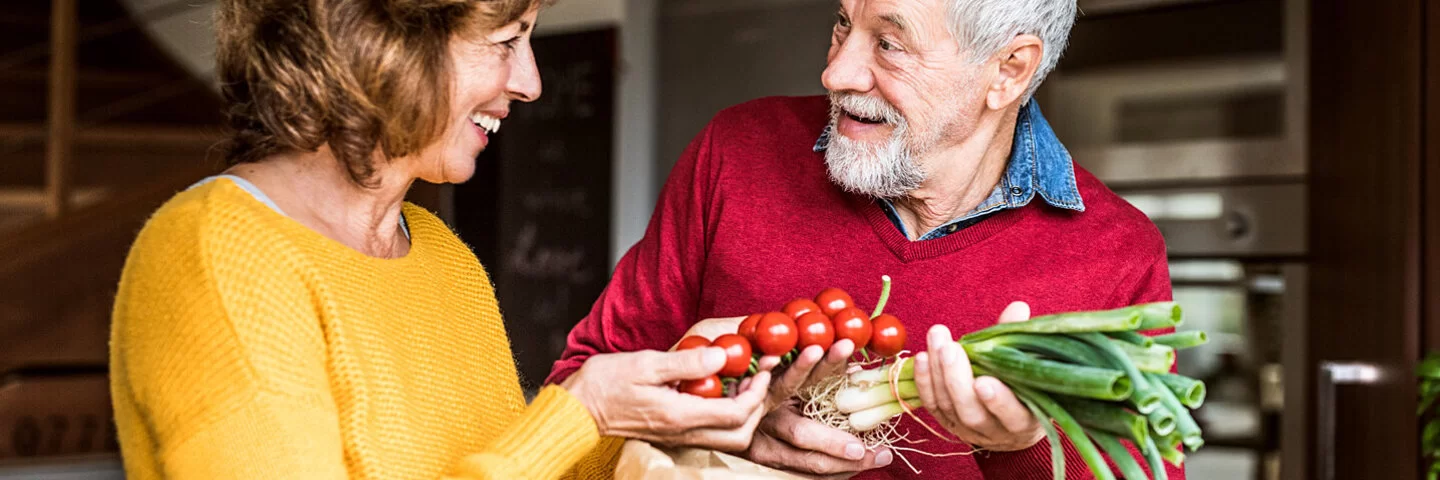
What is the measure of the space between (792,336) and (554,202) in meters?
3.28

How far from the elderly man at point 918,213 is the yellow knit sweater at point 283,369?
0.47 m

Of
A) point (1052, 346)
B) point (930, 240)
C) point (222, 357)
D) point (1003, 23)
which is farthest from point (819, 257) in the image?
point (222, 357)

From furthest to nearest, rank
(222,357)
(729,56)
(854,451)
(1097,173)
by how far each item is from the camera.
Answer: (729,56), (1097,173), (854,451), (222,357)

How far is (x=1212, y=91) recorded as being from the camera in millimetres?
3148

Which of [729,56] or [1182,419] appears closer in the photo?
[1182,419]

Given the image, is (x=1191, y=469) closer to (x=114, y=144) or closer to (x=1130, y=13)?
(x=1130, y=13)

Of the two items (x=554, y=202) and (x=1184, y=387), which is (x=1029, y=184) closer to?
(x=1184, y=387)

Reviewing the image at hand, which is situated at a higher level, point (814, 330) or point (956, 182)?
point (956, 182)

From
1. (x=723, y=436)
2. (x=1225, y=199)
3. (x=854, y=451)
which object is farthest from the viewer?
(x=1225, y=199)

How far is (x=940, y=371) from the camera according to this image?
1.37 m

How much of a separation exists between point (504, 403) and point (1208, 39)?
2310 mm

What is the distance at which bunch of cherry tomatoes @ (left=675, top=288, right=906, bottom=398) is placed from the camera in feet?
4.43

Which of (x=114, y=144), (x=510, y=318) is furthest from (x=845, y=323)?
(x=114, y=144)

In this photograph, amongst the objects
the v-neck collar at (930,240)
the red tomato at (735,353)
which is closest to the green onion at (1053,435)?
the red tomato at (735,353)
